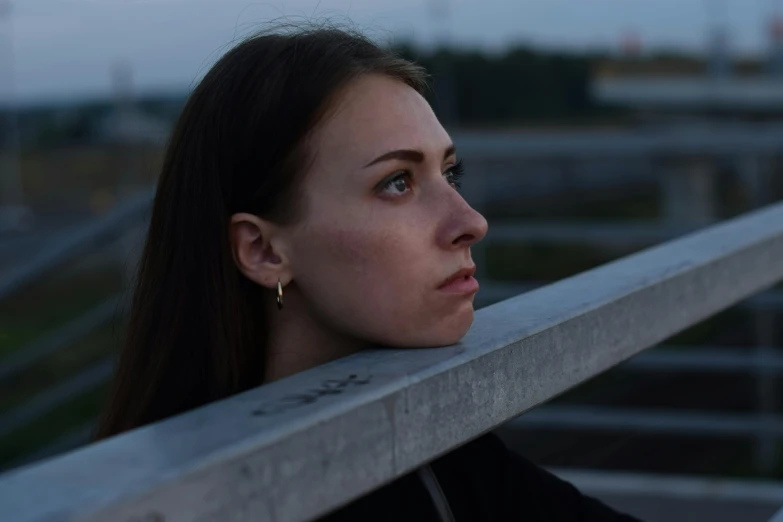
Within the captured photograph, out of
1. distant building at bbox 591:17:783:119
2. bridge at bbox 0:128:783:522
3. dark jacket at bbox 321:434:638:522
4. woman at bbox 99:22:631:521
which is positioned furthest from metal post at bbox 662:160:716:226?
distant building at bbox 591:17:783:119

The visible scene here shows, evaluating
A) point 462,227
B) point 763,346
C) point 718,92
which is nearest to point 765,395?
point 763,346

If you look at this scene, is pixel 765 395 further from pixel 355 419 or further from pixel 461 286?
pixel 355 419

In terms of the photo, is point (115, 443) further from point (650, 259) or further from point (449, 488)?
point (650, 259)

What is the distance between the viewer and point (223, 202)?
1431 millimetres

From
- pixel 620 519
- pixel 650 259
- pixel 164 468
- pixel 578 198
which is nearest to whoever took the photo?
pixel 164 468

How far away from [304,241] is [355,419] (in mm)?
575

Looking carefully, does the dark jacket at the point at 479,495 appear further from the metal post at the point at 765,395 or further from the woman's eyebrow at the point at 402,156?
the metal post at the point at 765,395

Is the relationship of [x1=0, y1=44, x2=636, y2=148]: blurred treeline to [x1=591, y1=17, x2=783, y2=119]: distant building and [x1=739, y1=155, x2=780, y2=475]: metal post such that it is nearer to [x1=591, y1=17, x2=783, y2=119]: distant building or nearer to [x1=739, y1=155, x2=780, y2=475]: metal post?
[x1=591, y1=17, x2=783, y2=119]: distant building

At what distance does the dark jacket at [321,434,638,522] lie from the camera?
1.23 meters

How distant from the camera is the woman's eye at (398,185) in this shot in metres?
1.32

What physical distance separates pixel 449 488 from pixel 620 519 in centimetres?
35

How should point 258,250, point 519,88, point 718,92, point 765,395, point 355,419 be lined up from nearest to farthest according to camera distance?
1. point 355,419
2. point 258,250
3. point 765,395
4. point 718,92
5. point 519,88

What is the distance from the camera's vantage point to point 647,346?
1.30m

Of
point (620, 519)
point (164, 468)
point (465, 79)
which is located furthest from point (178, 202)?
point (465, 79)
